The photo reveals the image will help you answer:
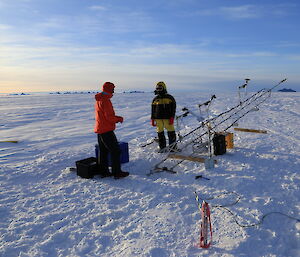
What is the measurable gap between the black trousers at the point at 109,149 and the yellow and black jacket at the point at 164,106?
192cm

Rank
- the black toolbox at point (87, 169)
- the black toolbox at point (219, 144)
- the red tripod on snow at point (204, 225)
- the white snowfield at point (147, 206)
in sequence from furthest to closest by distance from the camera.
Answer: the black toolbox at point (219, 144)
the black toolbox at point (87, 169)
the white snowfield at point (147, 206)
the red tripod on snow at point (204, 225)

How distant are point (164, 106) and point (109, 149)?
7.25 feet

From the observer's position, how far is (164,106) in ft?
23.0

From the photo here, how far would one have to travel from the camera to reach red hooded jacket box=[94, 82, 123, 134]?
17.3 feet

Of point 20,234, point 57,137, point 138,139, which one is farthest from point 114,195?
point 57,137

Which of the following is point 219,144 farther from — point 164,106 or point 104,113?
point 104,113

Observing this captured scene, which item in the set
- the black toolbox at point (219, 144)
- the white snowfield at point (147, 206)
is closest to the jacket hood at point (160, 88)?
the white snowfield at point (147, 206)

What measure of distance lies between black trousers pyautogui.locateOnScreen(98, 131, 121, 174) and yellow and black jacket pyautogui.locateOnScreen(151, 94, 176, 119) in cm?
192

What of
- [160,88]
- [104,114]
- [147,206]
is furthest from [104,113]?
[160,88]

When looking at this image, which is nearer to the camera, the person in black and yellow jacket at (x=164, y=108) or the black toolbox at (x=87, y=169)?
the black toolbox at (x=87, y=169)

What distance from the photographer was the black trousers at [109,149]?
546cm

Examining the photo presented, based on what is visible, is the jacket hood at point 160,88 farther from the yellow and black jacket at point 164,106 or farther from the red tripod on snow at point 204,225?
the red tripod on snow at point 204,225

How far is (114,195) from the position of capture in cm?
481

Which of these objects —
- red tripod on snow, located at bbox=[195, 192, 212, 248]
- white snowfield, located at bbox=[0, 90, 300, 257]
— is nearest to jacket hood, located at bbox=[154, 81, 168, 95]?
white snowfield, located at bbox=[0, 90, 300, 257]
